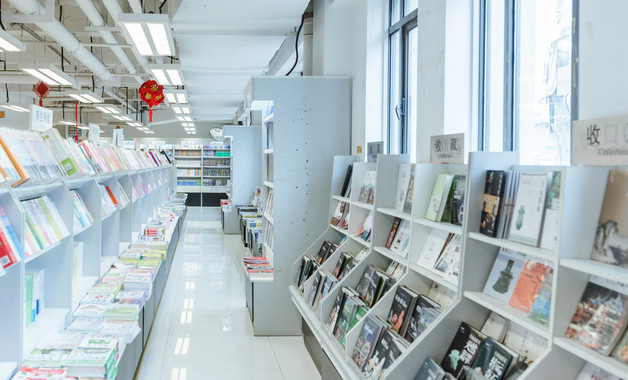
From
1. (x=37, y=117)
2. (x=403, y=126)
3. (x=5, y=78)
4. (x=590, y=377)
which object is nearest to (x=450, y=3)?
(x=403, y=126)

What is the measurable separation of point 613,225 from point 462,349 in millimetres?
986

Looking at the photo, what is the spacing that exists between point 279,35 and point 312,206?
2755mm

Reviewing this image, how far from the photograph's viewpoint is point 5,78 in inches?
442

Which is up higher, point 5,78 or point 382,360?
point 5,78

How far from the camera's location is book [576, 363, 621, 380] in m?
1.76

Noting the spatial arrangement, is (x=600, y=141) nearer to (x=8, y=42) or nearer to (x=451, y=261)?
(x=451, y=261)

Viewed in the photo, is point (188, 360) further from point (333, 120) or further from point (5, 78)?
point (5, 78)

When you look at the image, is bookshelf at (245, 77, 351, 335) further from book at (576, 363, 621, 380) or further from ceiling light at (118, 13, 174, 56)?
book at (576, 363, 621, 380)

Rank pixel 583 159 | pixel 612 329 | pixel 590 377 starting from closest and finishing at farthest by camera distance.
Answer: pixel 612 329 < pixel 590 377 < pixel 583 159

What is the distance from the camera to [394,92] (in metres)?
4.91

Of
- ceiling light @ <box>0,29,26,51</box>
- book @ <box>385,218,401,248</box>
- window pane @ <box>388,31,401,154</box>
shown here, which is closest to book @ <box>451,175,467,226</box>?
book @ <box>385,218,401,248</box>

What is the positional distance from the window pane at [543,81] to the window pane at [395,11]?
1.92 m

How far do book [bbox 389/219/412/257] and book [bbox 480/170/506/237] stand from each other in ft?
3.35

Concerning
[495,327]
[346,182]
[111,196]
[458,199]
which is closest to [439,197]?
[458,199]
